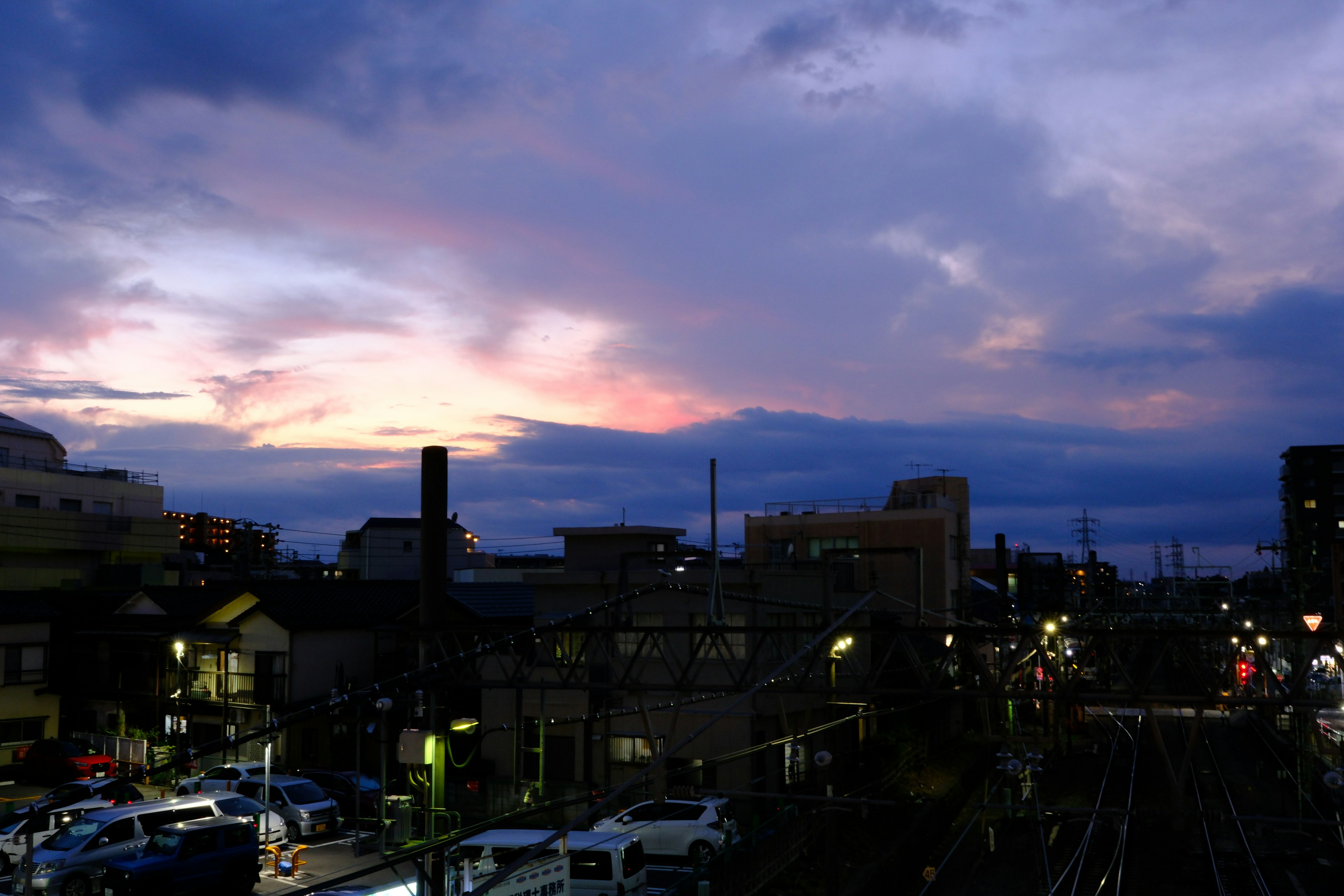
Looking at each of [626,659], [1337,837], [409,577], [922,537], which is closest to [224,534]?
[409,577]

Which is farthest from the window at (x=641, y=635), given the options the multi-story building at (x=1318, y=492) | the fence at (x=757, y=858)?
the multi-story building at (x=1318, y=492)

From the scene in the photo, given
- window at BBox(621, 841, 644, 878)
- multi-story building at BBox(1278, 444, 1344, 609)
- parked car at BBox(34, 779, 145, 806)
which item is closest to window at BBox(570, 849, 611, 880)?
window at BBox(621, 841, 644, 878)

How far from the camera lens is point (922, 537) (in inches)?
2031

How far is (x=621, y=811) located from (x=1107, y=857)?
47.8ft

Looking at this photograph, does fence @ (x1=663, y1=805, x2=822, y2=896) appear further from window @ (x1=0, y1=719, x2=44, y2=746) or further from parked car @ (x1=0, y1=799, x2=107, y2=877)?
window @ (x1=0, y1=719, x2=44, y2=746)

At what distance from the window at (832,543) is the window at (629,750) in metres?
26.7

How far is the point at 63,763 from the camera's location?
3109 centimetres

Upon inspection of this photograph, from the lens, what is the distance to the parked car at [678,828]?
21547mm

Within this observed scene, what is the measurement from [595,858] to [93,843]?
936cm

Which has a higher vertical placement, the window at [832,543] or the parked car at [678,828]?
the window at [832,543]

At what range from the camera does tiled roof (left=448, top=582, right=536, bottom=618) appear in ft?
121

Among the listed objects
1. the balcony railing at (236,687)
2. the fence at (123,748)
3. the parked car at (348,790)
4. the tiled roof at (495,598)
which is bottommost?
the parked car at (348,790)

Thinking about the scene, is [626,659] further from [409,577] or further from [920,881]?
[409,577]

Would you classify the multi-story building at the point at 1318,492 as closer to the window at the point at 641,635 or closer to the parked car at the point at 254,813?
the window at the point at 641,635
